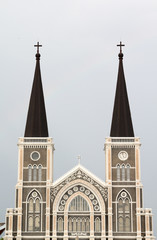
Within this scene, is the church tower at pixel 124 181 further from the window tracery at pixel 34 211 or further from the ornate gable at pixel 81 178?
the window tracery at pixel 34 211

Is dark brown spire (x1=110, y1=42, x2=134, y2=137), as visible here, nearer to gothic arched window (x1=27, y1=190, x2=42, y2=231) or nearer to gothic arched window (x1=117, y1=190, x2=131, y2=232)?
gothic arched window (x1=117, y1=190, x2=131, y2=232)

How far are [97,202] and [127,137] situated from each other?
6940mm

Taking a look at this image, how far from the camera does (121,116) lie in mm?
54844

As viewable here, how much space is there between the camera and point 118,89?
5588 centimetres

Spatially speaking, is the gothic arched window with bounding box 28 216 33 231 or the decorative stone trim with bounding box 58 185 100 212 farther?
the decorative stone trim with bounding box 58 185 100 212

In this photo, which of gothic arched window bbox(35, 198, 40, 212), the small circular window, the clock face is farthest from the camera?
the small circular window

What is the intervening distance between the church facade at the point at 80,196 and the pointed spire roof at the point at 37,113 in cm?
10

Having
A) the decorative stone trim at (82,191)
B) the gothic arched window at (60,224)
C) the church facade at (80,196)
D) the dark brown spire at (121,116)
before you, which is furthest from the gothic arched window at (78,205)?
the dark brown spire at (121,116)

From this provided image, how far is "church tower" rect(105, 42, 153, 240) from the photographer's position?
5200 centimetres

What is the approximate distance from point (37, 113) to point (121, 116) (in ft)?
27.4

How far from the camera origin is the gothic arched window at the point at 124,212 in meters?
52.2

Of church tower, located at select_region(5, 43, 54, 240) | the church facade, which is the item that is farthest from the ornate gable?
church tower, located at select_region(5, 43, 54, 240)

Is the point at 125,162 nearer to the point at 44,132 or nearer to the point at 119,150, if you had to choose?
the point at 119,150

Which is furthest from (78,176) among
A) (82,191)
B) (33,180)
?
(33,180)
